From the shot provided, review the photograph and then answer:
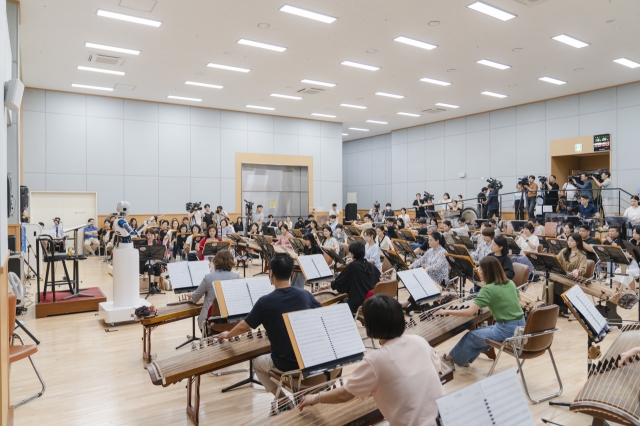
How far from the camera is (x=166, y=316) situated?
481 centimetres

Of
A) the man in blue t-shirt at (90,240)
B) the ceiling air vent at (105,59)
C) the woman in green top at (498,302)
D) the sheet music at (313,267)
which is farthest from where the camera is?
the man in blue t-shirt at (90,240)

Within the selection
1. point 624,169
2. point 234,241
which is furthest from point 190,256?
point 624,169

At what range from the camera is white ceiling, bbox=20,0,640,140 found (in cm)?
869

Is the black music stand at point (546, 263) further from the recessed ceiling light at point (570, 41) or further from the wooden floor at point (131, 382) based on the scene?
the recessed ceiling light at point (570, 41)

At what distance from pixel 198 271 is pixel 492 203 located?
42.6 feet

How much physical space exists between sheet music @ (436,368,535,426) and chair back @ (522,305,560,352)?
210cm

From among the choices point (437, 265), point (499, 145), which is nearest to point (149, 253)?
point (437, 265)

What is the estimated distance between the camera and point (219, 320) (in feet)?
15.1

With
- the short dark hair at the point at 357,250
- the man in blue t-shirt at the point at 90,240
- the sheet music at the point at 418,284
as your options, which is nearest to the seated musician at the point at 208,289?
the short dark hair at the point at 357,250

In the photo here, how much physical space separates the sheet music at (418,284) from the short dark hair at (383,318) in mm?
2831

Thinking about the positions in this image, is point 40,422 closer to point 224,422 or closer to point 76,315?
point 224,422

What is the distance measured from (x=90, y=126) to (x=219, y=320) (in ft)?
43.7

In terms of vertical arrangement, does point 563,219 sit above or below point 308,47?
below

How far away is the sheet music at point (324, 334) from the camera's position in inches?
111
